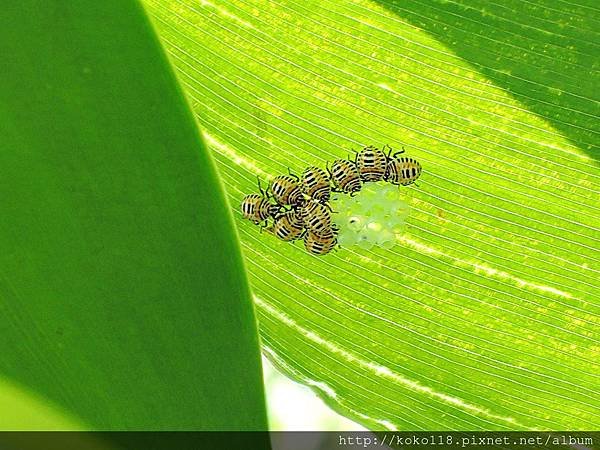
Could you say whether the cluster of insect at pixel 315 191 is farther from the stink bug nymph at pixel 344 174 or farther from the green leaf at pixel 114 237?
the green leaf at pixel 114 237

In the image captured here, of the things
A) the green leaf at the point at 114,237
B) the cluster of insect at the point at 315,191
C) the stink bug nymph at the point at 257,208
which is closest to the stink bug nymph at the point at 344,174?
the cluster of insect at the point at 315,191

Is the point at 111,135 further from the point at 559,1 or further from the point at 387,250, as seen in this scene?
the point at 559,1

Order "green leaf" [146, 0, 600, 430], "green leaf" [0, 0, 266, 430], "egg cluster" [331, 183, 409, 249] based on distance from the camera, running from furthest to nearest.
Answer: "egg cluster" [331, 183, 409, 249], "green leaf" [146, 0, 600, 430], "green leaf" [0, 0, 266, 430]

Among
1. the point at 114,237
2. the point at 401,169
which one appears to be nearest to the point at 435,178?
the point at 401,169

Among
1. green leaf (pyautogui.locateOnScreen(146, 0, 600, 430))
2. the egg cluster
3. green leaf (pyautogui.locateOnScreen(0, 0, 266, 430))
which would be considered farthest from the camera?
the egg cluster

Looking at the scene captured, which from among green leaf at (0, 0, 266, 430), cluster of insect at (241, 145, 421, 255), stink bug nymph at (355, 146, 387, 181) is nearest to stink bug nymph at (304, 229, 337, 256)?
cluster of insect at (241, 145, 421, 255)

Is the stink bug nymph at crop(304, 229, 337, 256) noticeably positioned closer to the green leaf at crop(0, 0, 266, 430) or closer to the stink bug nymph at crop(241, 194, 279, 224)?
the stink bug nymph at crop(241, 194, 279, 224)

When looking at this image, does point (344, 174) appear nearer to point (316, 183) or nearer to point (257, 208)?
point (316, 183)

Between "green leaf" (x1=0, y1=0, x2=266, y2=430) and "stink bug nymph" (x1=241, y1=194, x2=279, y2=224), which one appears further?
"stink bug nymph" (x1=241, y1=194, x2=279, y2=224)
